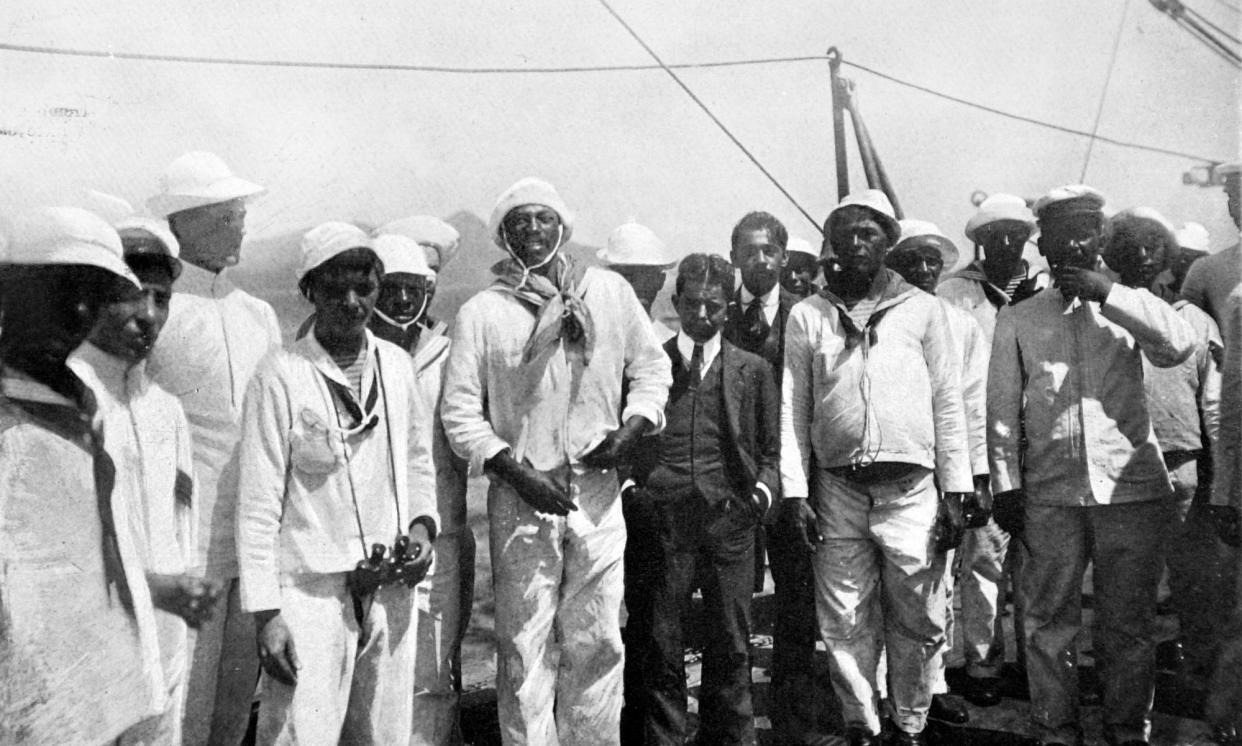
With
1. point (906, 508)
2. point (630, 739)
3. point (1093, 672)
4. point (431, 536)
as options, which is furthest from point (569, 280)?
point (1093, 672)

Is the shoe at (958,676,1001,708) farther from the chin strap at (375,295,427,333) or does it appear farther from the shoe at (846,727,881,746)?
the chin strap at (375,295,427,333)

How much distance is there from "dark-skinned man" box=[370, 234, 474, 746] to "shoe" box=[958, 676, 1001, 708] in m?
2.63

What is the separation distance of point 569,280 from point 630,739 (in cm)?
209

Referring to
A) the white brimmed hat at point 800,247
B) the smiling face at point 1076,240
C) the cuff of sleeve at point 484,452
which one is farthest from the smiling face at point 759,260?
the cuff of sleeve at point 484,452

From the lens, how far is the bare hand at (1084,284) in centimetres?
394

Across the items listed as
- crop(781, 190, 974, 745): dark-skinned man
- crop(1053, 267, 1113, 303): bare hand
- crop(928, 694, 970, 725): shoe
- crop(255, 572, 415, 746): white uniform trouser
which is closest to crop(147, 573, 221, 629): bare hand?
crop(255, 572, 415, 746): white uniform trouser

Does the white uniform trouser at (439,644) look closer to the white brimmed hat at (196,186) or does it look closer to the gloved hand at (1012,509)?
the white brimmed hat at (196,186)

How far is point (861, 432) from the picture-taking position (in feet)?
13.2

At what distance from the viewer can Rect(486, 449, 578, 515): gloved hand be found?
355 centimetres

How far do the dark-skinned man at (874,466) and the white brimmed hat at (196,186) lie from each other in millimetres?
2519

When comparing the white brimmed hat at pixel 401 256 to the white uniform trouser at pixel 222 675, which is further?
the white brimmed hat at pixel 401 256

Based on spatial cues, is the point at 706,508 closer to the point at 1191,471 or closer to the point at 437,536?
the point at 437,536

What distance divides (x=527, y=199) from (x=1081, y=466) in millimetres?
2681

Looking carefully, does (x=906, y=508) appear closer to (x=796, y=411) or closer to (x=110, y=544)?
(x=796, y=411)
